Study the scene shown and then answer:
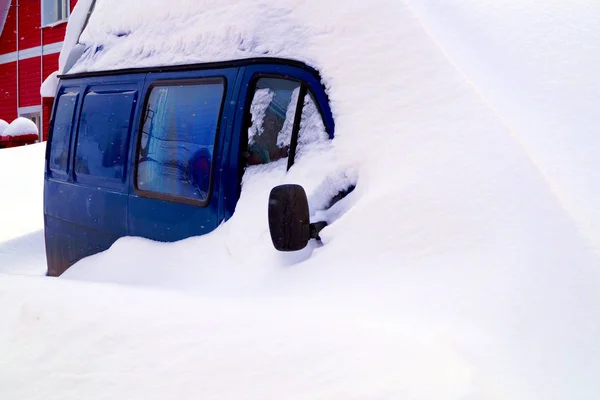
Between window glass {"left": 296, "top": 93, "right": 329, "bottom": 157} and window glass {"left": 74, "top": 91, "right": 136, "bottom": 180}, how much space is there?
5.09ft

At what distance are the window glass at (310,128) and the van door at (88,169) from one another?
1.50 m

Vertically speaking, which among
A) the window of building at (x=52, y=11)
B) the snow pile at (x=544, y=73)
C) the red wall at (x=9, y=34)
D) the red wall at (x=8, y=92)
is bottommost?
the red wall at (x=8, y=92)

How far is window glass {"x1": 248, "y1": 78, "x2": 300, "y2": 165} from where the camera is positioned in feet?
11.6

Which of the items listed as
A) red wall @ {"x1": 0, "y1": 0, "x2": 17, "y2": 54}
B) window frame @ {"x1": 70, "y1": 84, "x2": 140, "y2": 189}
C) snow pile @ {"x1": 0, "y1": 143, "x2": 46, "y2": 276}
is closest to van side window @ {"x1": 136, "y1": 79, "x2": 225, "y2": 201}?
window frame @ {"x1": 70, "y1": 84, "x2": 140, "y2": 189}

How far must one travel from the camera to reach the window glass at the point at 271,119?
353cm

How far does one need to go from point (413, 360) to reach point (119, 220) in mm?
3020

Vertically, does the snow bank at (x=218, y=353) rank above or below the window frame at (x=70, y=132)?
above

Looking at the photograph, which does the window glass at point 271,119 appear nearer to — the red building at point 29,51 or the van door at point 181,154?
the van door at point 181,154

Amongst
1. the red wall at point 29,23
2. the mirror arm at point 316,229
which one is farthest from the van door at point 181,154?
the red wall at point 29,23

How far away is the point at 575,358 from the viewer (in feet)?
6.18

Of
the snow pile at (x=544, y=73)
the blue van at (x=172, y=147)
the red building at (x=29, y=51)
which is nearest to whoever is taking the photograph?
the snow pile at (x=544, y=73)

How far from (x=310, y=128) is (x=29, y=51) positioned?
690 inches


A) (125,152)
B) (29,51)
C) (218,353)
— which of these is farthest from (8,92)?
(218,353)

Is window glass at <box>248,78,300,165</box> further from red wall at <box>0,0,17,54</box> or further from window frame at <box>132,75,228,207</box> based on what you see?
red wall at <box>0,0,17,54</box>
